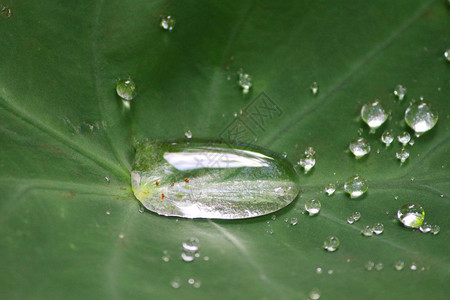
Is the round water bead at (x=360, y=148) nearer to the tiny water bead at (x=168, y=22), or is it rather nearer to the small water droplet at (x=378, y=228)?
the small water droplet at (x=378, y=228)

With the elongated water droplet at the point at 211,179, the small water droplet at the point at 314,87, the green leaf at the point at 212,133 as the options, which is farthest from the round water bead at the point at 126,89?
the small water droplet at the point at 314,87

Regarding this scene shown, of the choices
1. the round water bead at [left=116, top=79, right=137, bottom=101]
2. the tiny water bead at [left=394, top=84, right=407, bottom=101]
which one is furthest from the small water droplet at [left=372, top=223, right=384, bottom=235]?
the round water bead at [left=116, top=79, right=137, bottom=101]

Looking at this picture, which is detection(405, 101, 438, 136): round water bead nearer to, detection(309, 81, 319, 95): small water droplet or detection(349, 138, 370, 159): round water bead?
detection(349, 138, 370, 159): round water bead

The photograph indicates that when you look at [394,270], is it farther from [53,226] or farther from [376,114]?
[53,226]

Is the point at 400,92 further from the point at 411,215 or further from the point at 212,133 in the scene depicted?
the point at 212,133

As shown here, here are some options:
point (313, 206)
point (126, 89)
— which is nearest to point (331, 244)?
point (313, 206)

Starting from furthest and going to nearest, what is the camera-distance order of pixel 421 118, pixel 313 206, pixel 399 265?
pixel 421 118 < pixel 313 206 < pixel 399 265

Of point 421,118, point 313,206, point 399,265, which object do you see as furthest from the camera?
point 421,118

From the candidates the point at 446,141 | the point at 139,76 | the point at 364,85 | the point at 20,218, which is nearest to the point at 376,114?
the point at 364,85
